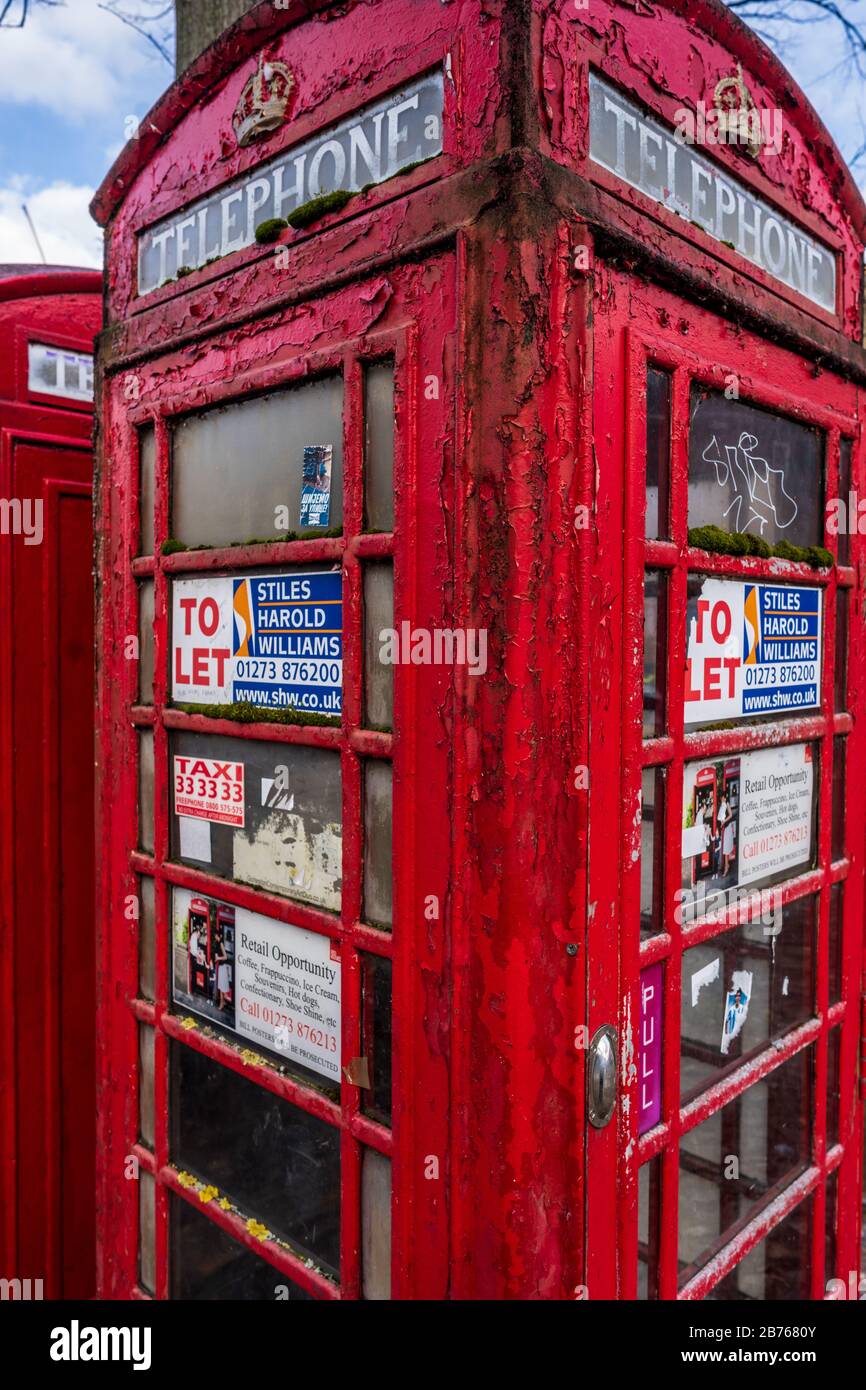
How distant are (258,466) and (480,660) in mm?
715

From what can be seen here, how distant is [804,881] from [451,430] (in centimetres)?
131

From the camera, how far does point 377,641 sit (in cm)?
145

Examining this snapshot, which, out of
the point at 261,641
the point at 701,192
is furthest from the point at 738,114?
the point at 261,641

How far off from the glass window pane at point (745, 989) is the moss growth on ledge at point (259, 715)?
0.85 metres

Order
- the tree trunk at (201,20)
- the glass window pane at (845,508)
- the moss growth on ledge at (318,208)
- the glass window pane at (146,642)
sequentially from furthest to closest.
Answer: the tree trunk at (201,20) < the glass window pane at (845,508) < the glass window pane at (146,642) < the moss growth on ledge at (318,208)

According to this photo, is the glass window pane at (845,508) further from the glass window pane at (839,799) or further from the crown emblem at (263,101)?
the crown emblem at (263,101)

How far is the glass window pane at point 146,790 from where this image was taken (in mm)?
2002

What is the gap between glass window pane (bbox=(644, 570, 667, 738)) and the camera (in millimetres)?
1538

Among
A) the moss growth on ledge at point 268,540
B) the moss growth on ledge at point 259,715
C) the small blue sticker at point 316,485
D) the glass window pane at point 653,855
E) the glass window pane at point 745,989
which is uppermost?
the small blue sticker at point 316,485

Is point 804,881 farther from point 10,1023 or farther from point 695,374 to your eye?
point 10,1023

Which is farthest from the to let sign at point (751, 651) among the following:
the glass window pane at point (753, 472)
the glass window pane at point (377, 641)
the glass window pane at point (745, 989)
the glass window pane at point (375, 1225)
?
the glass window pane at point (375, 1225)

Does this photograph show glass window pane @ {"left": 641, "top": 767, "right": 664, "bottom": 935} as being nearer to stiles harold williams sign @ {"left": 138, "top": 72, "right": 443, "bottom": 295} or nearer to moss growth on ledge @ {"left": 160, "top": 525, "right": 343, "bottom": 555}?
moss growth on ledge @ {"left": 160, "top": 525, "right": 343, "bottom": 555}

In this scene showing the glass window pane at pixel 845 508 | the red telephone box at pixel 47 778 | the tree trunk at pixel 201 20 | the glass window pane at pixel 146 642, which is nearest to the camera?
the glass window pane at pixel 146 642
